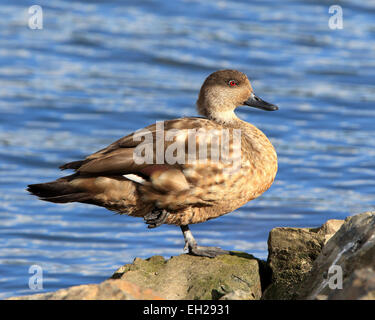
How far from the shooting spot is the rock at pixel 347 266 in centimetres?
426

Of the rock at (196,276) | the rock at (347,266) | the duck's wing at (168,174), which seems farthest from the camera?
the duck's wing at (168,174)

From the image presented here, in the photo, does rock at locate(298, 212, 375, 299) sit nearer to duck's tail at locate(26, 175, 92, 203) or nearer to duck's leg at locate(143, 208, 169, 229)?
duck's leg at locate(143, 208, 169, 229)

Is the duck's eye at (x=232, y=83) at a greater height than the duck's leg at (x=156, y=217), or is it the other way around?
the duck's eye at (x=232, y=83)

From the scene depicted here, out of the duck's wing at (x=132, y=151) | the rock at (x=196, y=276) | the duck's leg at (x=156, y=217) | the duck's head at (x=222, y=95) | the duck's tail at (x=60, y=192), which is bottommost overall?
the rock at (x=196, y=276)

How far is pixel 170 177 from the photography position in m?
6.17

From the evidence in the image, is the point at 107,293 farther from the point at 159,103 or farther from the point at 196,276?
the point at 159,103

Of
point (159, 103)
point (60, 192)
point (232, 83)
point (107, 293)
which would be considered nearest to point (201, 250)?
point (60, 192)

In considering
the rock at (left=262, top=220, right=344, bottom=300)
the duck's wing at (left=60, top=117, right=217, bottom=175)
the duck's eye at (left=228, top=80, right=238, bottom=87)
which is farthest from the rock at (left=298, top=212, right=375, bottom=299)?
the duck's eye at (left=228, top=80, right=238, bottom=87)

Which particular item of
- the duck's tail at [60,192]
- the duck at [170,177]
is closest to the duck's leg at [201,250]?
the duck at [170,177]

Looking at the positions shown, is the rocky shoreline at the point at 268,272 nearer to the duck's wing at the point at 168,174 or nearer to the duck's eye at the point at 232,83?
the duck's wing at the point at 168,174

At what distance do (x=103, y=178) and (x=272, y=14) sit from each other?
12325 mm

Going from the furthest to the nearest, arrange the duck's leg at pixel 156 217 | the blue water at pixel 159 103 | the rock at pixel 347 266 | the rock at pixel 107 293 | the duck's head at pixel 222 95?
the blue water at pixel 159 103, the duck's head at pixel 222 95, the duck's leg at pixel 156 217, the rock at pixel 107 293, the rock at pixel 347 266

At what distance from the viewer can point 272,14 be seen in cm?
1778
